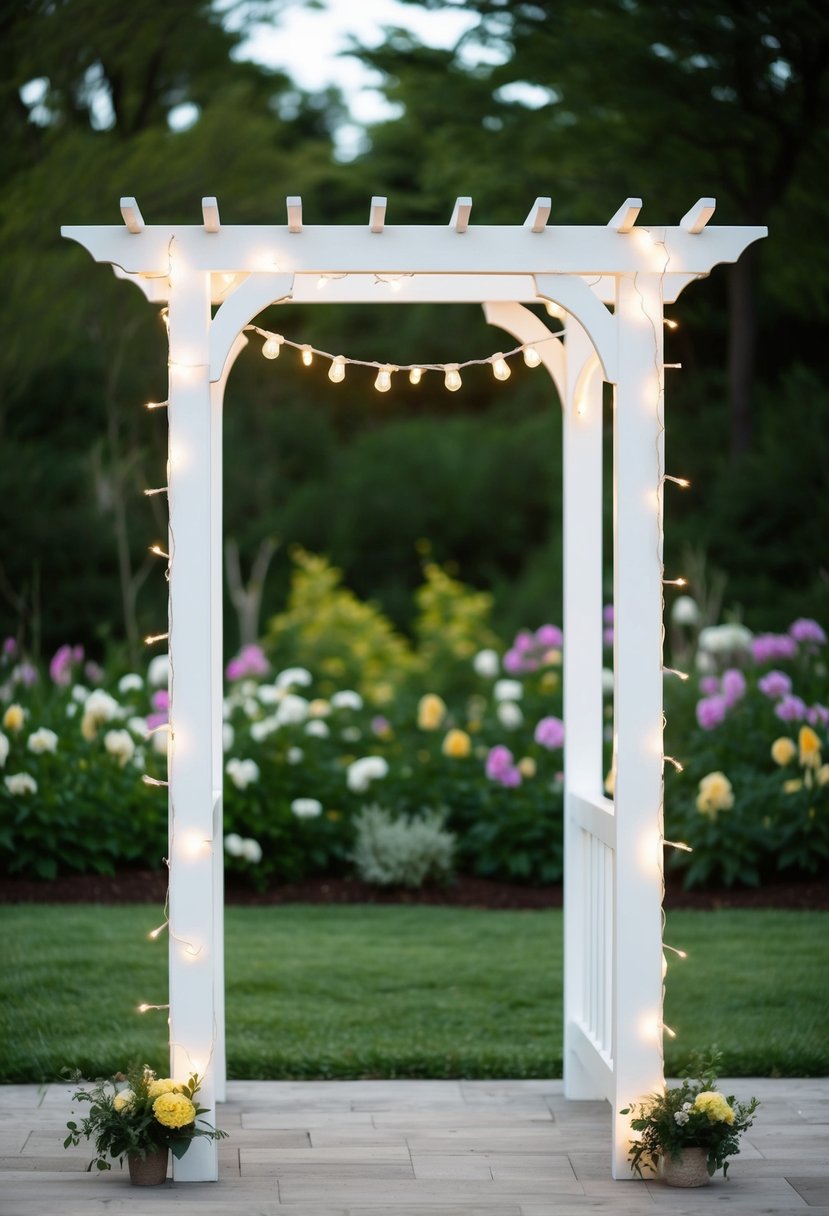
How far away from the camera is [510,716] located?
24.3 feet

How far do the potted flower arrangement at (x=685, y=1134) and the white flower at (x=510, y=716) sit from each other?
161 inches

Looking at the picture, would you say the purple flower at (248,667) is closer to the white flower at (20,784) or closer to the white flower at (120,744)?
the white flower at (120,744)

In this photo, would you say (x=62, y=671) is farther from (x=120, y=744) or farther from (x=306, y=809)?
(x=306, y=809)

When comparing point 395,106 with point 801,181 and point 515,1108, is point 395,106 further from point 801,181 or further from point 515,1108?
point 515,1108

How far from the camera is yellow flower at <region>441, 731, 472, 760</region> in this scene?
23.7ft

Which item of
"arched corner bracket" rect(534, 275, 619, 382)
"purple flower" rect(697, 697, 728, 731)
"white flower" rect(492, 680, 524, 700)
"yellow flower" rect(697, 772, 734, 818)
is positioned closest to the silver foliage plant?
"white flower" rect(492, 680, 524, 700)

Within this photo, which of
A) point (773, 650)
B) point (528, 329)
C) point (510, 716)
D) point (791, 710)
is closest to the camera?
point (528, 329)

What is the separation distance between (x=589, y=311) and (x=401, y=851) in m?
3.65

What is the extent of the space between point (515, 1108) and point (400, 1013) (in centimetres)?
95

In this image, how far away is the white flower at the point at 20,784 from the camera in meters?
6.30

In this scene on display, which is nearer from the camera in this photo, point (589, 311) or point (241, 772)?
point (589, 311)

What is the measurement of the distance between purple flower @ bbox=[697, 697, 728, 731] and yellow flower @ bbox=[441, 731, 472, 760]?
3.95 ft

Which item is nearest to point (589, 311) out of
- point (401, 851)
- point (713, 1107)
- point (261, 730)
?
point (713, 1107)

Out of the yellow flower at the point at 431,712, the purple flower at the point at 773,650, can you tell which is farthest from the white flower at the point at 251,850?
the purple flower at the point at 773,650
